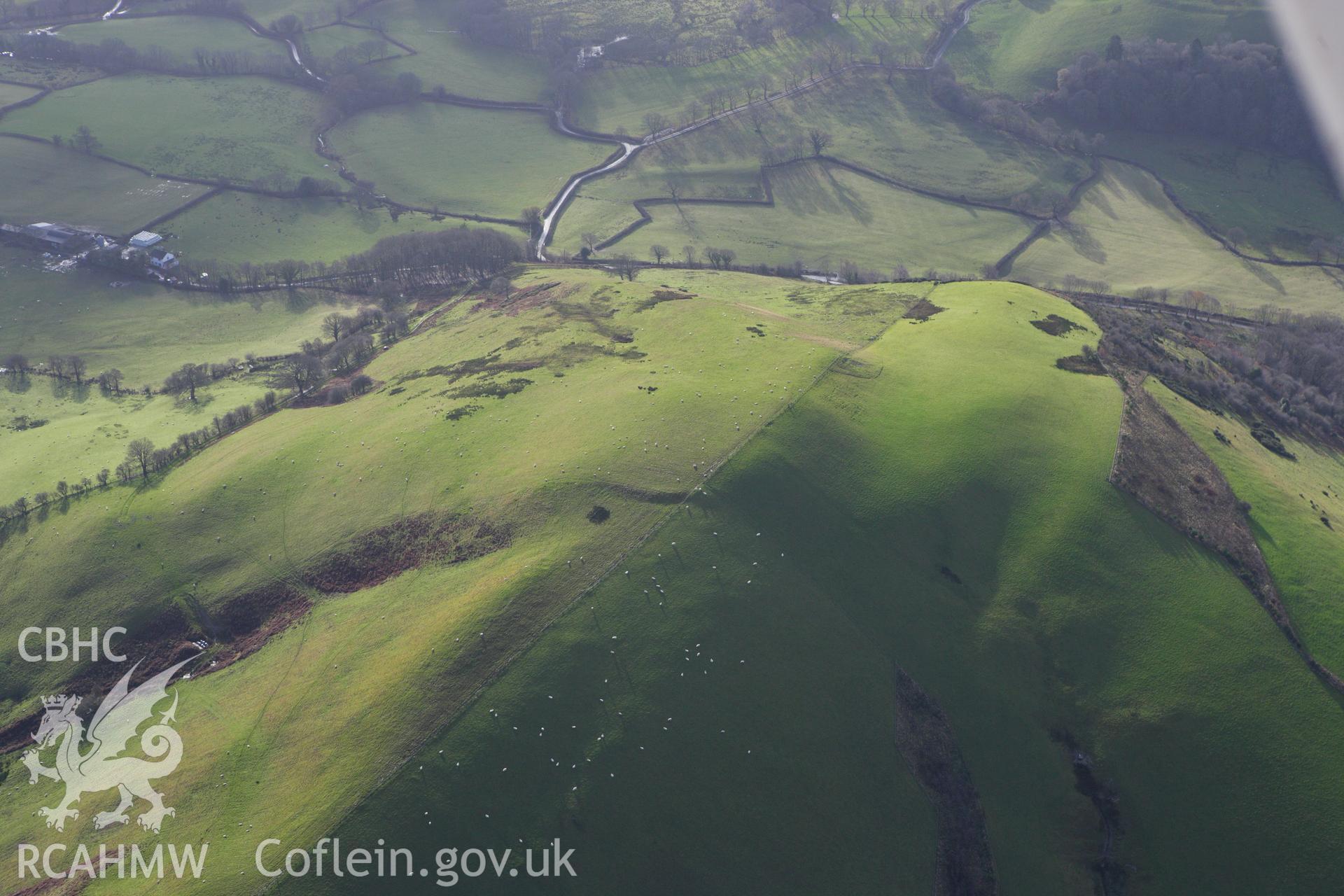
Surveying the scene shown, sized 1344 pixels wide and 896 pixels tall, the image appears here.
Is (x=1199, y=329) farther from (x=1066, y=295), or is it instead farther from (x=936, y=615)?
(x=936, y=615)

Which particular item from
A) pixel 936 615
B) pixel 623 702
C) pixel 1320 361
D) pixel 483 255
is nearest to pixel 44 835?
pixel 623 702

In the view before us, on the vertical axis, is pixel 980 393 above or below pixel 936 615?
above

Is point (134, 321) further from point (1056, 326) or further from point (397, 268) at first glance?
point (1056, 326)

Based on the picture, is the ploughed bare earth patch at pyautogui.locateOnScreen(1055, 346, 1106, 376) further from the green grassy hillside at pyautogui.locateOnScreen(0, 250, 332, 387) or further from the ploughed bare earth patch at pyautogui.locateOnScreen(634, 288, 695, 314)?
the green grassy hillside at pyautogui.locateOnScreen(0, 250, 332, 387)

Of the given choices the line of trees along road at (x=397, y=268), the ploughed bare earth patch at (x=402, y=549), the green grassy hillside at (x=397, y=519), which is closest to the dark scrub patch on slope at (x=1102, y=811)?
the green grassy hillside at (x=397, y=519)

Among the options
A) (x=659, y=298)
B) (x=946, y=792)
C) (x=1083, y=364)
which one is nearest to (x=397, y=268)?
(x=659, y=298)

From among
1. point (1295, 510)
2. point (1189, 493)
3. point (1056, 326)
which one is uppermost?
point (1056, 326)
